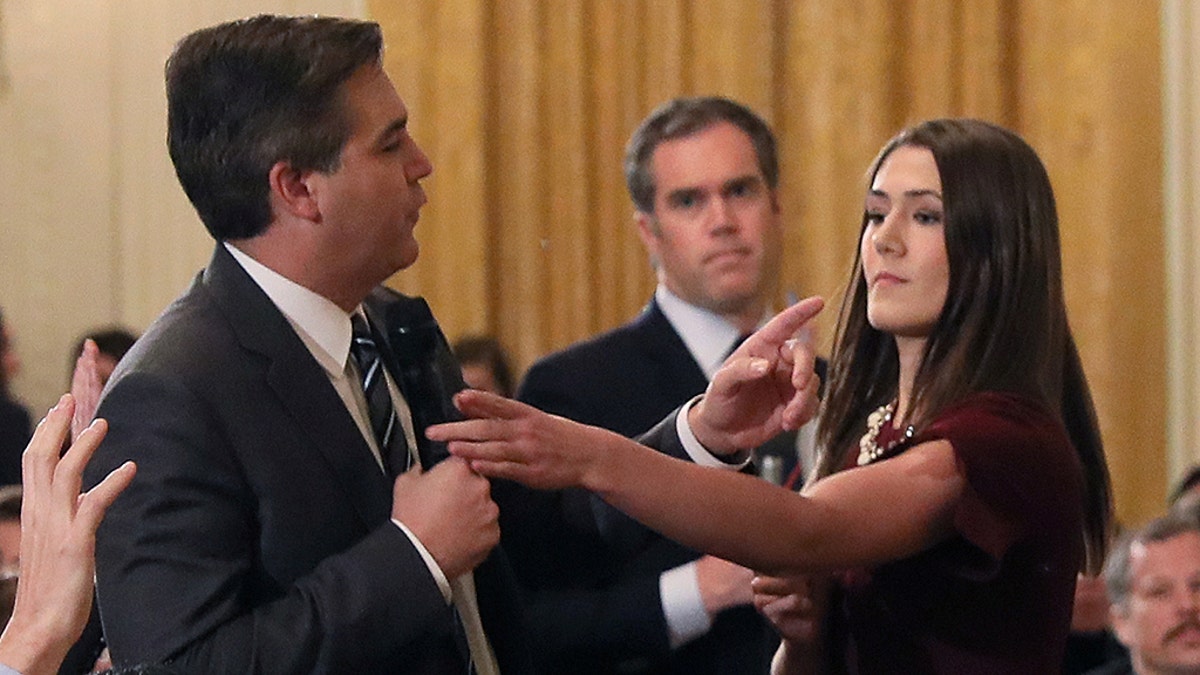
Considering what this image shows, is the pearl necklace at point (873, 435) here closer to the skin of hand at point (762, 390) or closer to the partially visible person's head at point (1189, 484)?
the skin of hand at point (762, 390)

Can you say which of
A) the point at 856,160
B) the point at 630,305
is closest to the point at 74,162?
the point at 630,305

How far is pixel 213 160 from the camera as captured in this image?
2.45 meters

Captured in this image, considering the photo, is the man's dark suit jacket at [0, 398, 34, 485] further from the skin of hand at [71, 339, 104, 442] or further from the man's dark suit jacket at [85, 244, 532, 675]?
the man's dark suit jacket at [85, 244, 532, 675]

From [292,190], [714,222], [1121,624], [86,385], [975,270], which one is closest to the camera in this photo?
[292,190]

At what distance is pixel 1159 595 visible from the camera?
3.98 m

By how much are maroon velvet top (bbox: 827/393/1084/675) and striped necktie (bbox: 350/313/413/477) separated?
627 millimetres

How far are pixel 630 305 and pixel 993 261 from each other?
135 inches

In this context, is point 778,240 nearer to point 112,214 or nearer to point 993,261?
point 993,261

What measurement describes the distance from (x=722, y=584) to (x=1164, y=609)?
1.21 metres

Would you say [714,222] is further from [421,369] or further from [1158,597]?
[421,369]

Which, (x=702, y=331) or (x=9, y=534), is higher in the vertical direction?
(x=702, y=331)

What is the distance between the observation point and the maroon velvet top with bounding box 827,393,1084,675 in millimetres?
2447

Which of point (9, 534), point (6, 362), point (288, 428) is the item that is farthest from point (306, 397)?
point (6, 362)

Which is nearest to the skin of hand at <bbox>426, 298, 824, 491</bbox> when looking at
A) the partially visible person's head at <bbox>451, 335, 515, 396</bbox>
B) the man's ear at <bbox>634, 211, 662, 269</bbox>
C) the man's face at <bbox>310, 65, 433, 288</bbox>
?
the man's face at <bbox>310, 65, 433, 288</bbox>
